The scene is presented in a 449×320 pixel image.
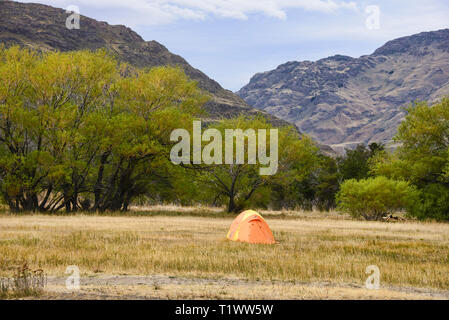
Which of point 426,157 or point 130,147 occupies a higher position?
point 130,147

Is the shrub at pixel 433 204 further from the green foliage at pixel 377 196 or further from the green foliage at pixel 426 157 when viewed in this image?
the green foliage at pixel 377 196

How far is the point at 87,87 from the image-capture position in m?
37.2

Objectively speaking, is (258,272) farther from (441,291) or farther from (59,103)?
(59,103)

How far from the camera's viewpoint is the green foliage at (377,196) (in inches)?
1524

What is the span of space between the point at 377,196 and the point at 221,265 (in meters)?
28.3

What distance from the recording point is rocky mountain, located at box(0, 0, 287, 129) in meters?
163

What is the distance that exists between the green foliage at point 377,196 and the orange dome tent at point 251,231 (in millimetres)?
21367

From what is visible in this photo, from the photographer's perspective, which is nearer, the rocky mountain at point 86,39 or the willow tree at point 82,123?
the willow tree at point 82,123

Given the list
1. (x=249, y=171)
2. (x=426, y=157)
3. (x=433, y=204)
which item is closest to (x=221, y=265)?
(x=249, y=171)

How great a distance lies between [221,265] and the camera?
13758 millimetres

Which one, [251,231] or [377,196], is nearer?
[251,231]

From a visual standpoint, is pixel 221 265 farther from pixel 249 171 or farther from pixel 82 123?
pixel 249 171

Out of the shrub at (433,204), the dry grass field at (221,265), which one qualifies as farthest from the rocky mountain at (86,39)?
the dry grass field at (221,265)
